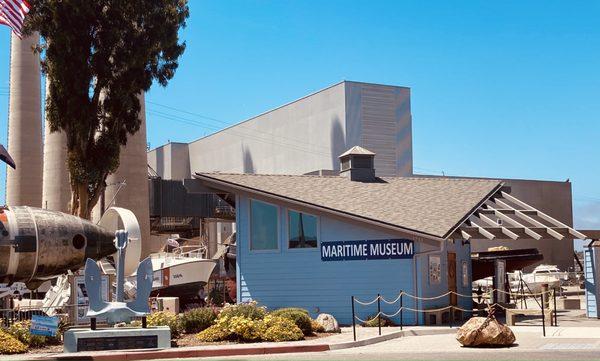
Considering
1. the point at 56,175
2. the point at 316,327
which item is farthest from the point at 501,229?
the point at 56,175

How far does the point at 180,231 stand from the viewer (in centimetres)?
7462

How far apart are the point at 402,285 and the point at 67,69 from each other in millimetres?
22376

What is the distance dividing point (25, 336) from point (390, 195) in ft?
47.8

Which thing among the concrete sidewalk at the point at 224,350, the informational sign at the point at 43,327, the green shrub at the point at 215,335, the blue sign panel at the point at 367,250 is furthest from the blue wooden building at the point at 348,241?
the informational sign at the point at 43,327

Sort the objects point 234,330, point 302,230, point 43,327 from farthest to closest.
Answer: point 302,230 → point 234,330 → point 43,327

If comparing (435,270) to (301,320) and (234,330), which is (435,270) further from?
(234,330)

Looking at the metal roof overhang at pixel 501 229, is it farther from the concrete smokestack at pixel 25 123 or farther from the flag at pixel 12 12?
the concrete smokestack at pixel 25 123

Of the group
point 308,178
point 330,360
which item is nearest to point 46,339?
point 330,360

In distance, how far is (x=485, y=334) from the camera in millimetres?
19047

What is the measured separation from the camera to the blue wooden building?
84.6 feet

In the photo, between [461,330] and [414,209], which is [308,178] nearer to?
[414,209]

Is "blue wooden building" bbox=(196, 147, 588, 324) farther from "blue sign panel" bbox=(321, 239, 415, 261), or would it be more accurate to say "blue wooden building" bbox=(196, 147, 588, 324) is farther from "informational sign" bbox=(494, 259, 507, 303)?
"informational sign" bbox=(494, 259, 507, 303)

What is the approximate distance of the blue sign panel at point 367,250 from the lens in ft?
84.7

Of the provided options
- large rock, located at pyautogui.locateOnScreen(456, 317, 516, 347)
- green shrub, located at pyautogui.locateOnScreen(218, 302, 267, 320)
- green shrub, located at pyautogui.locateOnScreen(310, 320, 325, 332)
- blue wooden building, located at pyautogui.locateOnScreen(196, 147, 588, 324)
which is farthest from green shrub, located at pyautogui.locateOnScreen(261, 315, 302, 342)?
blue wooden building, located at pyautogui.locateOnScreen(196, 147, 588, 324)
